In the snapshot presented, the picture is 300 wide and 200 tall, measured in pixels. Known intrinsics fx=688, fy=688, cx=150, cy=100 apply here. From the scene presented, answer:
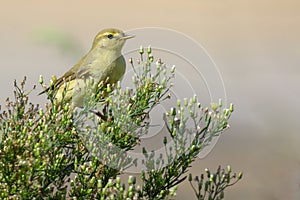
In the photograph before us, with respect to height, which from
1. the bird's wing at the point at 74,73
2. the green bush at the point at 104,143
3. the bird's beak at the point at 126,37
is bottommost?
the green bush at the point at 104,143

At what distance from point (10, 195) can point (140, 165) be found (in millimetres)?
881

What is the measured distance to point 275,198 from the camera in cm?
837

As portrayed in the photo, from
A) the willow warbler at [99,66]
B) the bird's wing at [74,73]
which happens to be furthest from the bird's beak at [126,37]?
the bird's wing at [74,73]

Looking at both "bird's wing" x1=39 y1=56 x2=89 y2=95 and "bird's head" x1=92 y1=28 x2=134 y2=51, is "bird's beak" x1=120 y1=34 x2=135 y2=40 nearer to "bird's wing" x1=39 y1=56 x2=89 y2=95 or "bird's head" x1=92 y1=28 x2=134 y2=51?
"bird's head" x1=92 y1=28 x2=134 y2=51

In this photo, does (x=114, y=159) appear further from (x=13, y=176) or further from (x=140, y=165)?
(x=13, y=176)

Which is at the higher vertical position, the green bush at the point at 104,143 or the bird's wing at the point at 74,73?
the bird's wing at the point at 74,73

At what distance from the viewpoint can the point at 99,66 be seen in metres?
5.36

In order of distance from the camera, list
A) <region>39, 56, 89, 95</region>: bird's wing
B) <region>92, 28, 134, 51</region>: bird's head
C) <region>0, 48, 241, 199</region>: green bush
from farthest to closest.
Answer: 1. <region>92, 28, 134, 51</region>: bird's head
2. <region>39, 56, 89, 95</region>: bird's wing
3. <region>0, 48, 241, 199</region>: green bush

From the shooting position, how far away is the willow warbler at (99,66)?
5219 millimetres

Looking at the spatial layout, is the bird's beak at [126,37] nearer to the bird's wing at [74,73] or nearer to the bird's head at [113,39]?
the bird's head at [113,39]

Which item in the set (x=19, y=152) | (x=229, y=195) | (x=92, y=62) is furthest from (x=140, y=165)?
(x=229, y=195)

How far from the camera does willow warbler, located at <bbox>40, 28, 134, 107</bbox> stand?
5219 mm

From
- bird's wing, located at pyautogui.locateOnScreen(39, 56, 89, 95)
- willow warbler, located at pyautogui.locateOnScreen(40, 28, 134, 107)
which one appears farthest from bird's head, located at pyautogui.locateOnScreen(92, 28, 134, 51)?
bird's wing, located at pyautogui.locateOnScreen(39, 56, 89, 95)

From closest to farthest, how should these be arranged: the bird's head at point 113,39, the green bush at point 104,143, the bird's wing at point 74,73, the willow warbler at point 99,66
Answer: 1. the green bush at point 104,143
2. the willow warbler at point 99,66
3. the bird's wing at point 74,73
4. the bird's head at point 113,39
